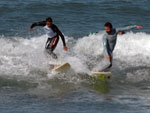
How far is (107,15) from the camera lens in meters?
20.7

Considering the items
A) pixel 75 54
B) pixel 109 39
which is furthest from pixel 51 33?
pixel 75 54

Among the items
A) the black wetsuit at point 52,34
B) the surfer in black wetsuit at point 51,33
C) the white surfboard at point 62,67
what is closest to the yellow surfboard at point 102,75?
the white surfboard at point 62,67

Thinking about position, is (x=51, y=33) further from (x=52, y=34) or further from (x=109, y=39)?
(x=109, y=39)

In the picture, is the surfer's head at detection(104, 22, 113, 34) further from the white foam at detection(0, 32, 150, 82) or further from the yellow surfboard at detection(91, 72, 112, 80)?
the yellow surfboard at detection(91, 72, 112, 80)

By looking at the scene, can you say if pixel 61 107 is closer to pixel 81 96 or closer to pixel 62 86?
pixel 81 96

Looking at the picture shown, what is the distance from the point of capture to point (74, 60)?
13.5 metres

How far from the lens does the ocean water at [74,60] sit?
398 inches

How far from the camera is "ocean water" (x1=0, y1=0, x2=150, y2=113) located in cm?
1012

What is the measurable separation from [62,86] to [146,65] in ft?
11.7

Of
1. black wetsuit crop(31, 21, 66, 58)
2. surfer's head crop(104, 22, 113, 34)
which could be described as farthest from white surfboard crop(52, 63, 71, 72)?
surfer's head crop(104, 22, 113, 34)

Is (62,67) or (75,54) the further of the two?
(75,54)

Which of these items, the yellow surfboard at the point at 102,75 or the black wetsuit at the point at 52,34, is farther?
the black wetsuit at the point at 52,34

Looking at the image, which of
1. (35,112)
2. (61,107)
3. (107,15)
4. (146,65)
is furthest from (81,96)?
(107,15)

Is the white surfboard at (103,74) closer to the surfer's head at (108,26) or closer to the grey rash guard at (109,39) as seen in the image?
the grey rash guard at (109,39)
